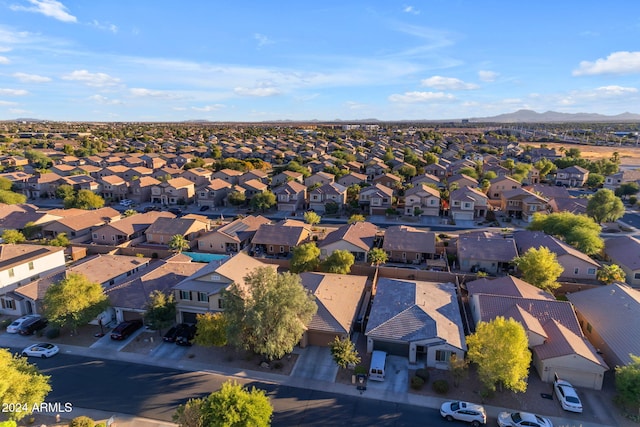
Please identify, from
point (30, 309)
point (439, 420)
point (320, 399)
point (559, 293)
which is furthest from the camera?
point (559, 293)

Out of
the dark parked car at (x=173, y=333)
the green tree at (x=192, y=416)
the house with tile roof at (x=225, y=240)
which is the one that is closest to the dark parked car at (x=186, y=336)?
the dark parked car at (x=173, y=333)

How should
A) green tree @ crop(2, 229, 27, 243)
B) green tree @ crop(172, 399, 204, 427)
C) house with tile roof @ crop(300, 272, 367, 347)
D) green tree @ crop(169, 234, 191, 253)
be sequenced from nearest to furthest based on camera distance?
1. green tree @ crop(172, 399, 204, 427)
2. house with tile roof @ crop(300, 272, 367, 347)
3. green tree @ crop(169, 234, 191, 253)
4. green tree @ crop(2, 229, 27, 243)

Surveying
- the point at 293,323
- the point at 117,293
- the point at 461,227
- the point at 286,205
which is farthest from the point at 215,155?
the point at 293,323

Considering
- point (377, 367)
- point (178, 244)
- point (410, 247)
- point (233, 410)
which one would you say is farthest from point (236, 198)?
point (233, 410)

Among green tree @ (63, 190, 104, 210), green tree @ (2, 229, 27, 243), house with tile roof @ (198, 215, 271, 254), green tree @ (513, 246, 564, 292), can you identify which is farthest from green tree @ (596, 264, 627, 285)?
green tree @ (63, 190, 104, 210)

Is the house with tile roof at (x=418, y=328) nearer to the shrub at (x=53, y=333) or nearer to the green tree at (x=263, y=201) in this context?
the shrub at (x=53, y=333)

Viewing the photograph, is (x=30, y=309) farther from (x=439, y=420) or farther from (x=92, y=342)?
(x=439, y=420)

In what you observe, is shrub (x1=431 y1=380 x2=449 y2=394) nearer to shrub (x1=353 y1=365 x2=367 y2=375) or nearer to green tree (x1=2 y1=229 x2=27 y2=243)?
shrub (x1=353 y1=365 x2=367 y2=375)
